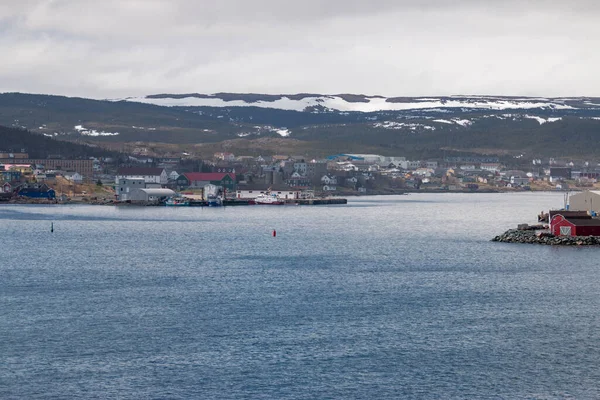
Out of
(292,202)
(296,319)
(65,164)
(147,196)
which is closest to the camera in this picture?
(296,319)

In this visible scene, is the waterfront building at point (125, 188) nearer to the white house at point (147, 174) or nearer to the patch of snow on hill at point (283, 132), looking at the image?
the white house at point (147, 174)

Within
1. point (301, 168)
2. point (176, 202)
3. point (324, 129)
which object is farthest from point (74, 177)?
point (324, 129)

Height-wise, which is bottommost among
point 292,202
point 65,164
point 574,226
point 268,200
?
point 292,202

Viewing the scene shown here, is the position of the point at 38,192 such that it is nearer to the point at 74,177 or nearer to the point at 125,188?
the point at 125,188

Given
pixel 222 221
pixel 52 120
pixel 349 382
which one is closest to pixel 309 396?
pixel 349 382

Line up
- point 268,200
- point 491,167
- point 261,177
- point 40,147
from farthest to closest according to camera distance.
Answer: point 491,167
point 40,147
point 261,177
point 268,200

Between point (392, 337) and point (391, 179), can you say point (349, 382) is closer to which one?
point (392, 337)

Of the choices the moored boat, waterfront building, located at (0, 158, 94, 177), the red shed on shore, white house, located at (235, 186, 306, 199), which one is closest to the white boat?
white house, located at (235, 186, 306, 199)
